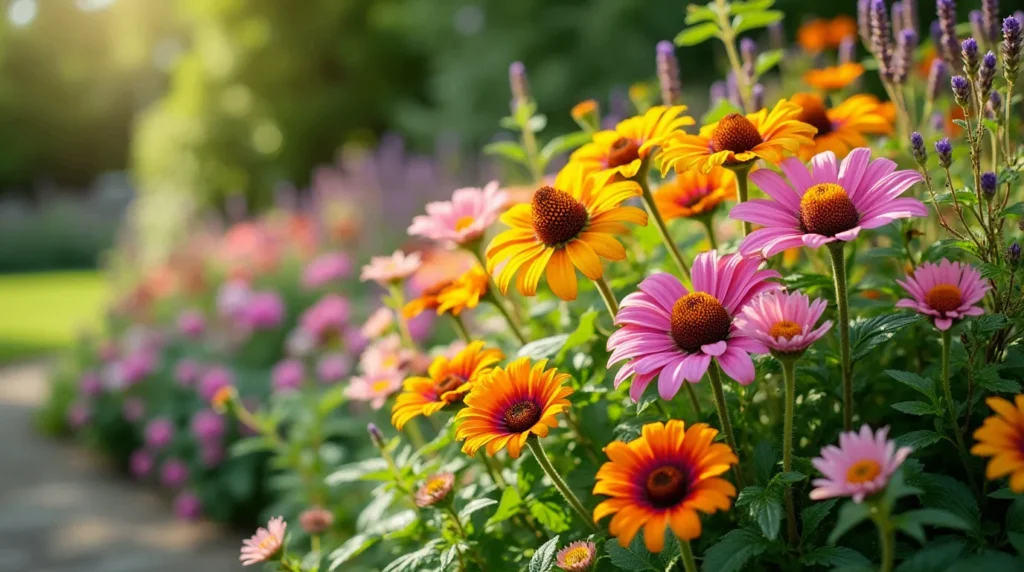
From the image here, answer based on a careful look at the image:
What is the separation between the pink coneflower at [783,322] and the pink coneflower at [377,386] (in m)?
0.87

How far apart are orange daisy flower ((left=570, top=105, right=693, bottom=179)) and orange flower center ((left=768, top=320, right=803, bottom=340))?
1.46ft

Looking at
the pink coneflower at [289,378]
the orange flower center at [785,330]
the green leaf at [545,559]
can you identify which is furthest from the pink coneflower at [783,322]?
the pink coneflower at [289,378]

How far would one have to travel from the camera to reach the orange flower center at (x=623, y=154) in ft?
5.07

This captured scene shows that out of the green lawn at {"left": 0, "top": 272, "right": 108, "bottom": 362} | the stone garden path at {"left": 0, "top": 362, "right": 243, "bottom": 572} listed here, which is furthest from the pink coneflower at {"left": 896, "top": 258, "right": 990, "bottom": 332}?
the green lawn at {"left": 0, "top": 272, "right": 108, "bottom": 362}

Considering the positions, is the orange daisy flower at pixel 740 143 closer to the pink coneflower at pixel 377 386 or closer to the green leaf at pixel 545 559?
the green leaf at pixel 545 559

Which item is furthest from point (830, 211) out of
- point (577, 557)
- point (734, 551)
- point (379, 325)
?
point (379, 325)

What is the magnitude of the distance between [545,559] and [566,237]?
1.65ft

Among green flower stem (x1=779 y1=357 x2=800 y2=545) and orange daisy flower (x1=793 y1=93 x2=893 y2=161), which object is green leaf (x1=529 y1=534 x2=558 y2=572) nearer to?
green flower stem (x1=779 y1=357 x2=800 y2=545)

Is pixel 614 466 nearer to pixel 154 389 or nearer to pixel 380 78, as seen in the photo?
pixel 154 389

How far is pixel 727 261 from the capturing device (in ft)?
4.25

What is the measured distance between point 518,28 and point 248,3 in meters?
4.10

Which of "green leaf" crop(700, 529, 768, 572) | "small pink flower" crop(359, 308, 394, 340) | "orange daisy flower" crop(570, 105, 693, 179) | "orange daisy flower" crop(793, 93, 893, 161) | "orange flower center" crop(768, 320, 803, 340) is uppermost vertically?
"orange daisy flower" crop(570, 105, 693, 179)

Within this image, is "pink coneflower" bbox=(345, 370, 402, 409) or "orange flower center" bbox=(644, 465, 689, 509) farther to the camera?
"pink coneflower" bbox=(345, 370, 402, 409)

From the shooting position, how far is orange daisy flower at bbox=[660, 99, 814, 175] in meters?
1.30
